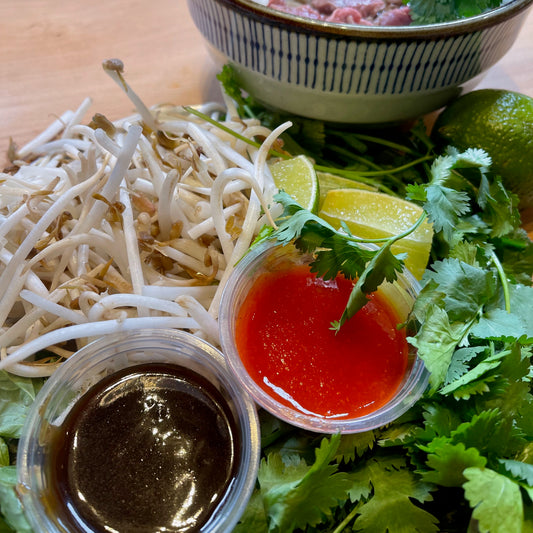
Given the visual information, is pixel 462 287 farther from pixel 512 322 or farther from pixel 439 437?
pixel 439 437

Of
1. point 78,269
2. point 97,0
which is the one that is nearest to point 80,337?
point 78,269

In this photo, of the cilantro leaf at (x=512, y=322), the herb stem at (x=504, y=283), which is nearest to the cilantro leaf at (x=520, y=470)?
the cilantro leaf at (x=512, y=322)

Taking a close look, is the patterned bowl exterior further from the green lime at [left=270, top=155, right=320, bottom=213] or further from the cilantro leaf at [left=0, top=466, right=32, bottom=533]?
the cilantro leaf at [left=0, top=466, right=32, bottom=533]

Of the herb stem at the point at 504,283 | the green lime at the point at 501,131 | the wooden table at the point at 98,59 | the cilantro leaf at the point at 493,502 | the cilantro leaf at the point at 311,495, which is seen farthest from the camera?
the wooden table at the point at 98,59

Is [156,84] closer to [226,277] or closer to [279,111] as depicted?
[279,111]

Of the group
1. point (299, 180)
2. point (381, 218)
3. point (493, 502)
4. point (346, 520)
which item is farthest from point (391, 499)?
point (299, 180)

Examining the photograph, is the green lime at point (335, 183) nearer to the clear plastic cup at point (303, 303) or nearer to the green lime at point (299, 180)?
the green lime at point (299, 180)

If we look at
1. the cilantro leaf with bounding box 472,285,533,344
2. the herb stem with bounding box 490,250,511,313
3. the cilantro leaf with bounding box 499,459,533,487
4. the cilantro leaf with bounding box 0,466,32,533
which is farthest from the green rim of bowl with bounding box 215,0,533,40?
the cilantro leaf with bounding box 0,466,32,533
